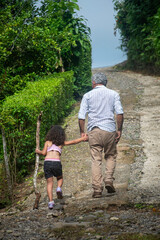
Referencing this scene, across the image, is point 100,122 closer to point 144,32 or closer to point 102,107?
point 102,107

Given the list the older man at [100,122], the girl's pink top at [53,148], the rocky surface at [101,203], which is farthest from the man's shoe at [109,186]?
the girl's pink top at [53,148]

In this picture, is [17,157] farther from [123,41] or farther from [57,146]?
[123,41]

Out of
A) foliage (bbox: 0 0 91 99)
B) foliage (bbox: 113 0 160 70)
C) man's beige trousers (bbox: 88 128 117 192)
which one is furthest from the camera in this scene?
foliage (bbox: 113 0 160 70)

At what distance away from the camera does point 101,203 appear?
4832mm

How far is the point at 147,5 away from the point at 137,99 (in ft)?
39.6

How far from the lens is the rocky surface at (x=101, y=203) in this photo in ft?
12.4

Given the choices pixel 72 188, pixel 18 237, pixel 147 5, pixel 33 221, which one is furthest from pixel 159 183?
pixel 147 5

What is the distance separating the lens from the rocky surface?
378cm

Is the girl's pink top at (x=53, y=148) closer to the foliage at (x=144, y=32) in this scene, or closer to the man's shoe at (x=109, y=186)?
the man's shoe at (x=109, y=186)

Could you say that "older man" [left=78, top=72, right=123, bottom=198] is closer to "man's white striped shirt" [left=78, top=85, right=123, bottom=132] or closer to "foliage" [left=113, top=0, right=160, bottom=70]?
"man's white striped shirt" [left=78, top=85, right=123, bottom=132]

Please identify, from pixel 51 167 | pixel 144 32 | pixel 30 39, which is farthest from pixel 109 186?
pixel 144 32

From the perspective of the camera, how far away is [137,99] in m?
16.9

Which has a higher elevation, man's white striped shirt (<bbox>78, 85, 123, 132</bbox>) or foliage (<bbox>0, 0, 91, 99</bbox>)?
foliage (<bbox>0, 0, 91, 99</bbox>)

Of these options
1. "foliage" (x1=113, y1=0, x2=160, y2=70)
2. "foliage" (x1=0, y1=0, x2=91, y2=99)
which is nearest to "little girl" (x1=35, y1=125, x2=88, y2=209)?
"foliage" (x1=0, y1=0, x2=91, y2=99)
